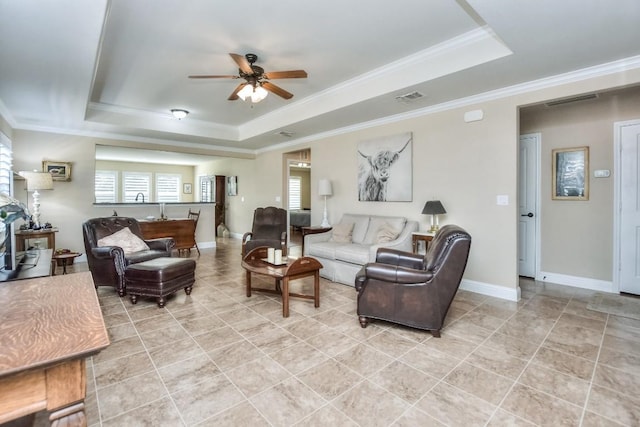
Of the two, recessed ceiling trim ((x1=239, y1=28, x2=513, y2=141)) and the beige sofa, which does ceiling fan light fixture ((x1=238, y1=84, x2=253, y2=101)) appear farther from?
the beige sofa

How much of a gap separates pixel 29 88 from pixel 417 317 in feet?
16.2

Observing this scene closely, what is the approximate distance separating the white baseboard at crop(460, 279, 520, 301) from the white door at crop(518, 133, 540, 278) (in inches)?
39.5

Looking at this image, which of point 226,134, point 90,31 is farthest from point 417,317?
point 226,134

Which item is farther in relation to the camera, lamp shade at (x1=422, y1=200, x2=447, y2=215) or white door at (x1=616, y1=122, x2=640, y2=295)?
lamp shade at (x1=422, y1=200, x2=447, y2=215)

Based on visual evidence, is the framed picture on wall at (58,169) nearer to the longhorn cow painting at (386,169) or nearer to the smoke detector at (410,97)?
the longhorn cow painting at (386,169)

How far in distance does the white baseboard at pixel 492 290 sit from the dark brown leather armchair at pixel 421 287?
→ 143cm

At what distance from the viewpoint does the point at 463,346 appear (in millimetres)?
2477

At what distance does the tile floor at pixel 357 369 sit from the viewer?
5.61 ft

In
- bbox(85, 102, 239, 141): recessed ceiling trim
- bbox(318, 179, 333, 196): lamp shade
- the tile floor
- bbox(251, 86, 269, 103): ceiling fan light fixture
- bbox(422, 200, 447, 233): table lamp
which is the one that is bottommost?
the tile floor

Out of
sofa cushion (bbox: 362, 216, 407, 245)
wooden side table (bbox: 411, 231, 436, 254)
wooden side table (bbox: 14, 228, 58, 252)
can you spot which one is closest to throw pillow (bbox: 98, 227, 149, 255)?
wooden side table (bbox: 14, 228, 58, 252)

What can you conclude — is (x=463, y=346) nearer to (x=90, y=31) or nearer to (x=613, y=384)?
(x=613, y=384)

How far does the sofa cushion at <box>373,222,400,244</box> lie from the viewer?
165 inches

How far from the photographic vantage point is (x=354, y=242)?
4.82 m

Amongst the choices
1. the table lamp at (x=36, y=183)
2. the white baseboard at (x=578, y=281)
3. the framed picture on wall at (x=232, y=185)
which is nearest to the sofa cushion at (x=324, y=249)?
the white baseboard at (x=578, y=281)
